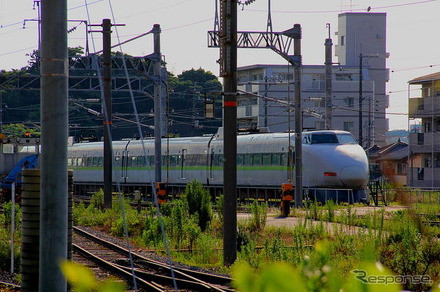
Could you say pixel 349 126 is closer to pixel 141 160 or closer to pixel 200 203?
pixel 141 160

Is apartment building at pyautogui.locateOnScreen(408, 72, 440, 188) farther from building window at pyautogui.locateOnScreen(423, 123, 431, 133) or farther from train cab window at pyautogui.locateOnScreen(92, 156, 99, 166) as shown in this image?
train cab window at pyautogui.locateOnScreen(92, 156, 99, 166)

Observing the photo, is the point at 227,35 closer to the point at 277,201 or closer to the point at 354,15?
the point at 277,201

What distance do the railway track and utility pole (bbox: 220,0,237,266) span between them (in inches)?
41.3

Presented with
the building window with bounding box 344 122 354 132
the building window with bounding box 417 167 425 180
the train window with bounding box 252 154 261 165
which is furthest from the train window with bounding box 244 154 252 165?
the building window with bounding box 344 122 354 132

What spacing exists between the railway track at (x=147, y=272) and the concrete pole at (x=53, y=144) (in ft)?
11.7

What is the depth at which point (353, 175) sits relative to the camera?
31906 mm

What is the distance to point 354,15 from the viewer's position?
87.2 metres

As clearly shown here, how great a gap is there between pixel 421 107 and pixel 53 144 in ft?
160

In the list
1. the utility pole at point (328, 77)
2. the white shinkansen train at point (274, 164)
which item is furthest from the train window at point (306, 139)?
the utility pole at point (328, 77)

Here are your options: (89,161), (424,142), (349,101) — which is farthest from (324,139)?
(349,101)

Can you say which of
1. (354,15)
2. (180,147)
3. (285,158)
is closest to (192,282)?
(285,158)

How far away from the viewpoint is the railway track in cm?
1216

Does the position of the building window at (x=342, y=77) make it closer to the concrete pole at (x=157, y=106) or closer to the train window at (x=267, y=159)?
the train window at (x=267, y=159)

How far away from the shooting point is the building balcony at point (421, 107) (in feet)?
168
